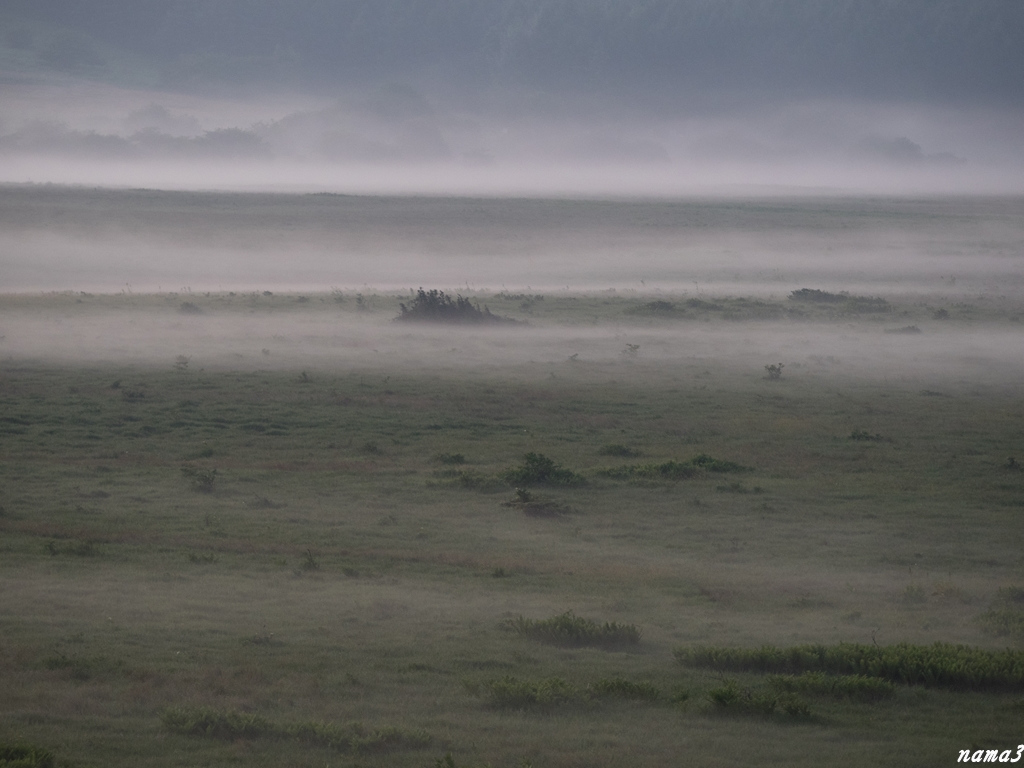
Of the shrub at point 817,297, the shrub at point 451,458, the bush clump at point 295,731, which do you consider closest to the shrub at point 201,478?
the shrub at point 451,458

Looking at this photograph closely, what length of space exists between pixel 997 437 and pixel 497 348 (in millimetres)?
18808

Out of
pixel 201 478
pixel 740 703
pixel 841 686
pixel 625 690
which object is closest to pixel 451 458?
pixel 201 478

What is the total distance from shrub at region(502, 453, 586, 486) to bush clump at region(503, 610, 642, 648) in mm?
8200

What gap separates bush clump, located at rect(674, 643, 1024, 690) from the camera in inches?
406

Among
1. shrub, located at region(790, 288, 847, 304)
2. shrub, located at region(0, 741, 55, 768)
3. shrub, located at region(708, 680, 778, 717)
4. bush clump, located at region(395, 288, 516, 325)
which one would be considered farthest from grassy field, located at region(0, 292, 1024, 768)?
shrub, located at region(790, 288, 847, 304)

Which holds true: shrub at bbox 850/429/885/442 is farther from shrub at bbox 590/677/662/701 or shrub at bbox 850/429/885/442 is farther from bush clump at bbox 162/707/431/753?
bush clump at bbox 162/707/431/753

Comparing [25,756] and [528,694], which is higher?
[25,756]

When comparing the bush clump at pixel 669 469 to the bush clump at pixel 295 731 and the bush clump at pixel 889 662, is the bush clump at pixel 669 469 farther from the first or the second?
the bush clump at pixel 295 731

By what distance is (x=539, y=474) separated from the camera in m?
20.3

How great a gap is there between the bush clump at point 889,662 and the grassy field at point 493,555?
0.07m

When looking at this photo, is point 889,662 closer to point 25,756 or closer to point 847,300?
point 25,756

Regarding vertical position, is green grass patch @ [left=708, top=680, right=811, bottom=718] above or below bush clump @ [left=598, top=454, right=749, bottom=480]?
below

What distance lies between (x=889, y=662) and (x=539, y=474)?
33.8ft

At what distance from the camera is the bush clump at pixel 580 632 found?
11.7 m
